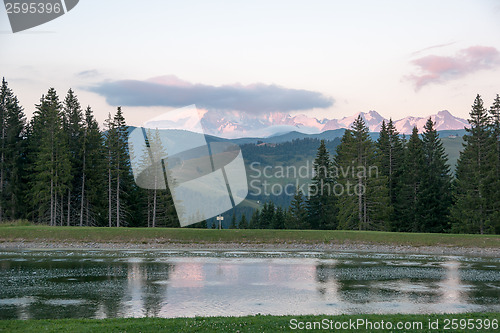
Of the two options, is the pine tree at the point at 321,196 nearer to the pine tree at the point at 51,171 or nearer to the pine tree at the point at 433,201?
the pine tree at the point at 433,201

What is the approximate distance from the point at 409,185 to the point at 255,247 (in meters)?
37.7

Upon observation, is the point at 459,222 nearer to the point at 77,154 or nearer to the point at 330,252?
the point at 330,252

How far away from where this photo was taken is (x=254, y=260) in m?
38.7

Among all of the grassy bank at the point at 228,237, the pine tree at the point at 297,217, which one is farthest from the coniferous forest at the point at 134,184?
the grassy bank at the point at 228,237

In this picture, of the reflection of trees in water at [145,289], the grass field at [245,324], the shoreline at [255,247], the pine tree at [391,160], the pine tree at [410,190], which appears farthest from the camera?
the pine tree at [391,160]

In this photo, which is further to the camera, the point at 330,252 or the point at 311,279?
the point at 330,252

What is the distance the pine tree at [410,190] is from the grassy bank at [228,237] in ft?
67.9

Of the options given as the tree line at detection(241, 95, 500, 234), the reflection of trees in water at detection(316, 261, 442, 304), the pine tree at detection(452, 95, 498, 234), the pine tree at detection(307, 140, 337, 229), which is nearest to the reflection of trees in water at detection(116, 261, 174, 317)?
the reflection of trees in water at detection(316, 261, 442, 304)

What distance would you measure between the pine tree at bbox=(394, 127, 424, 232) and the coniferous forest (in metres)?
0.17

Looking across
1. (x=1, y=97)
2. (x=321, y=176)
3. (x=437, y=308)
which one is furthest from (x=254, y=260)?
(x=1, y=97)

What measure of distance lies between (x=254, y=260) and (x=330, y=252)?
12.7 meters

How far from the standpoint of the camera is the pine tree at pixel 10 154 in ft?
239

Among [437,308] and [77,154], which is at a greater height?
[77,154]

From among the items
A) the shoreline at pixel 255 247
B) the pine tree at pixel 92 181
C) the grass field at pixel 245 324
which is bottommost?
the shoreline at pixel 255 247
